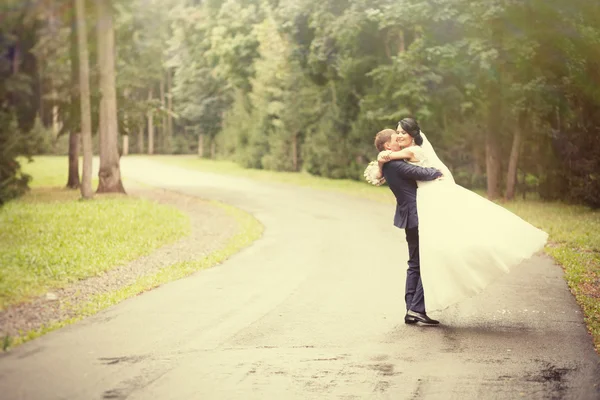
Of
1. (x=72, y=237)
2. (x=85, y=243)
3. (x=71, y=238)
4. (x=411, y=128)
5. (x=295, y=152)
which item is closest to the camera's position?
(x=411, y=128)

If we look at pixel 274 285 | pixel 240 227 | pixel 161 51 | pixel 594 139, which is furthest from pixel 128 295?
pixel 161 51

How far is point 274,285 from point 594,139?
14085 mm

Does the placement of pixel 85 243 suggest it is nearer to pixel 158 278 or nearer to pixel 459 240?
pixel 158 278

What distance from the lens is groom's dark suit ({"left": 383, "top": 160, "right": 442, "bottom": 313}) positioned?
24.5 ft

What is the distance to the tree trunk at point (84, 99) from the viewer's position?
2264cm

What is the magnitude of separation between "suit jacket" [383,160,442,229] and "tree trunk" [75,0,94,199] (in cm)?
1698

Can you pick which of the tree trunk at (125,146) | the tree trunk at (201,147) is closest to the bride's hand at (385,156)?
the tree trunk at (201,147)

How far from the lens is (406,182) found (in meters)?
7.61

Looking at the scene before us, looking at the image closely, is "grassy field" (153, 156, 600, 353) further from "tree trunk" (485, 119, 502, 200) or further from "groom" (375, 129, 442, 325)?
"groom" (375, 129, 442, 325)

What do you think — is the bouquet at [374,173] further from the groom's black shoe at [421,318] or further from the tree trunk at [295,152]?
the tree trunk at [295,152]

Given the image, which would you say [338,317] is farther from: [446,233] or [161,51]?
[161,51]

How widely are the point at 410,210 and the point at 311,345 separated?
194 centimetres

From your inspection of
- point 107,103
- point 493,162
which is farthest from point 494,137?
point 107,103

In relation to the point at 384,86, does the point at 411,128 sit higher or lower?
lower
